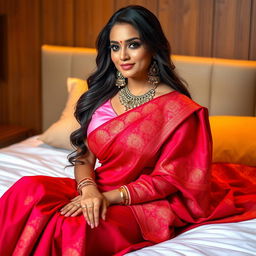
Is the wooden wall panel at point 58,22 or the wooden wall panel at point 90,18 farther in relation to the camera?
the wooden wall panel at point 58,22

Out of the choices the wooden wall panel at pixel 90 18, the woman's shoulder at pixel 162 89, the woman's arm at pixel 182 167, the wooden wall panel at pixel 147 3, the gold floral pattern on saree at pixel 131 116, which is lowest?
the woman's arm at pixel 182 167

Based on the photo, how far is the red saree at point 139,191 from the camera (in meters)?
1.75

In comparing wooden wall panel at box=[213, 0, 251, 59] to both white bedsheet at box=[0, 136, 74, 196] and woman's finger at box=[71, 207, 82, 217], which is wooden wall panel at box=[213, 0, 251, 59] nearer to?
white bedsheet at box=[0, 136, 74, 196]

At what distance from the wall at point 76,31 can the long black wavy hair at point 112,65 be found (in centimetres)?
117

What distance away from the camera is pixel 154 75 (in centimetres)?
207

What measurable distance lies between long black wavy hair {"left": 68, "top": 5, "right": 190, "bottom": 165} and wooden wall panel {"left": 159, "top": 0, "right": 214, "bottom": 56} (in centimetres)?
121

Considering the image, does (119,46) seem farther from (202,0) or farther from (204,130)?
(202,0)

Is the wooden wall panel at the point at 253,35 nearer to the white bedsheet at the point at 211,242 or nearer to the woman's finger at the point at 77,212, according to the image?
the white bedsheet at the point at 211,242

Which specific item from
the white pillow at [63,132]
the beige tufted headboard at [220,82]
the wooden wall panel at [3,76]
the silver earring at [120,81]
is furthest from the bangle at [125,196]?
the wooden wall panel at [3,76]

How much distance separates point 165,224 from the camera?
1.89 meters

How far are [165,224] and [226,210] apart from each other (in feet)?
0.92

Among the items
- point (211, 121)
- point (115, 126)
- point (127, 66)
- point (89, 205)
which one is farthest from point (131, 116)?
point (211, 121)

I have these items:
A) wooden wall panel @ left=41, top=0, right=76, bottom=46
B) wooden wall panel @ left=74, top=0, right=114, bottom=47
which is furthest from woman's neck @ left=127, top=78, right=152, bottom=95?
wooden wall panel @ left=41, top=0, right=76, bottom=46

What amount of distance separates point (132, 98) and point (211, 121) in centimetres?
75
